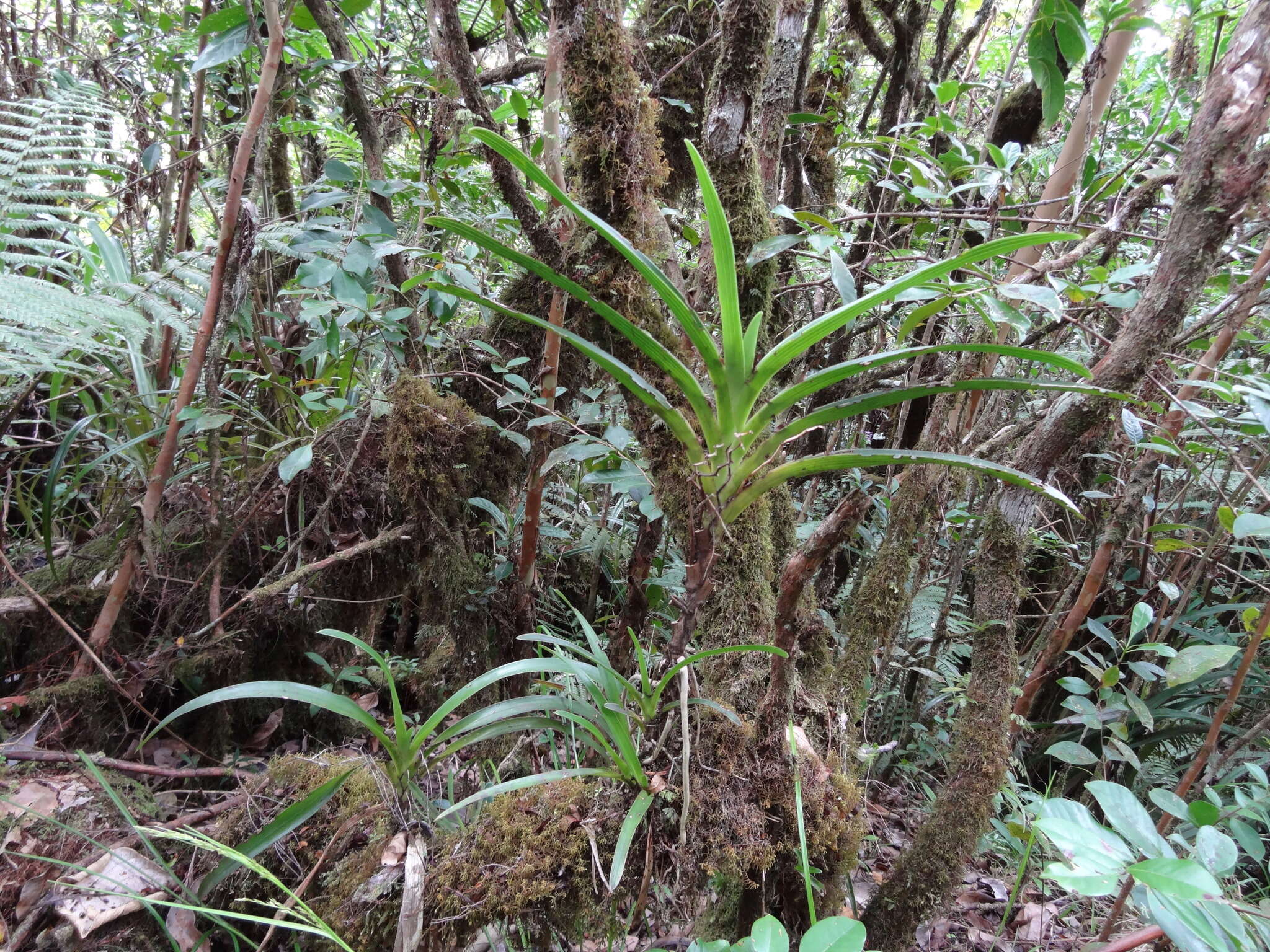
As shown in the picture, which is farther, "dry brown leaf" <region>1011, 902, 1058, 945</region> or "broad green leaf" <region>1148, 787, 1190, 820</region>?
"dry brown leaf" <region>1011, 902, 1058, 945</region>

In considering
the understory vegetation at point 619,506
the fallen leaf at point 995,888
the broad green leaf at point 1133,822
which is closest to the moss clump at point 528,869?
the understory vegetation at point 619,506

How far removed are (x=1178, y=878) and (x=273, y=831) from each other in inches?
44.5

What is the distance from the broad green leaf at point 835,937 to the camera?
2.28 feet

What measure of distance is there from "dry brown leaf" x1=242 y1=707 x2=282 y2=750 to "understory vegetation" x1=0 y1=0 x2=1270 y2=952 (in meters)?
0.01

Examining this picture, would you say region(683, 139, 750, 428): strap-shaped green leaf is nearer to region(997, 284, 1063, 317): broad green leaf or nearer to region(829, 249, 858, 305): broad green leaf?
region(829, 249, 858, 305): broad green leaf

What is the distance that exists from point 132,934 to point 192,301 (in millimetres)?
1203

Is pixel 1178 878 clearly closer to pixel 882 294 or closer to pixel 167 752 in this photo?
pixel 882 294

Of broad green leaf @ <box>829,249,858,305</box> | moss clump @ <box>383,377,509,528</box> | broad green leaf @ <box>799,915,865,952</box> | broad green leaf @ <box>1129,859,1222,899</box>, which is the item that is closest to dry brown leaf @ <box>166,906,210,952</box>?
moss clump @ <box>383,377,509,528</box>

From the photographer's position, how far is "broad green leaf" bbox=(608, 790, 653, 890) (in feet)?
2.69

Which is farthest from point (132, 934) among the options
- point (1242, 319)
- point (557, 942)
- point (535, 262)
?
point (1242, 319)

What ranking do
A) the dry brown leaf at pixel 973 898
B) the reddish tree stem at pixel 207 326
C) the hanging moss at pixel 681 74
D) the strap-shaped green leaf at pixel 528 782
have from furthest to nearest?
the hanging moss at pixel 681 74, the dry brown leaf at pixel 973 898, the reddish tree stem at pixel 207 326, the strap-shaped green leaf at pixel 528 782

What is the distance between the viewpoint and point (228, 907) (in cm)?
97

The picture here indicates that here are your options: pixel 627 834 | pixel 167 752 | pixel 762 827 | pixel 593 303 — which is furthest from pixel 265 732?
pixel 593 303

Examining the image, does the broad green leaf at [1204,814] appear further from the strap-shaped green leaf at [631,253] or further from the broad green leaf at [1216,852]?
the strap-shaped green leaf at [631,253]
